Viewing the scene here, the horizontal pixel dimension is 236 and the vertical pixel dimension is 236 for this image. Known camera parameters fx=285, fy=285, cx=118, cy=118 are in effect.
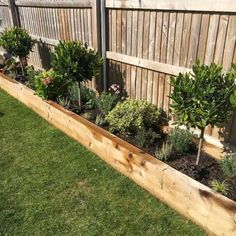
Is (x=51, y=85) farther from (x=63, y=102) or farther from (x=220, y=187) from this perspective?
(x=220, y=187)

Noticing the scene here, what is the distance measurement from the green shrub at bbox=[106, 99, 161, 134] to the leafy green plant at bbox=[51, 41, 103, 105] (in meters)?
0.93

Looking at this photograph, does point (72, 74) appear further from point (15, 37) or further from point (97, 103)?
point (15, 37)

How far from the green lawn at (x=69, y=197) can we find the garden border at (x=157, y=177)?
0.39 feet

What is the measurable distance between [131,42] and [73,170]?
2265 millimetres

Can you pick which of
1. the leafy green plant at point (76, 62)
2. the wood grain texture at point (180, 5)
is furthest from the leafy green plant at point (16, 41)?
the wood grain texture at point (180, 5)

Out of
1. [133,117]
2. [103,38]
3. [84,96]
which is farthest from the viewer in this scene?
[84,96]

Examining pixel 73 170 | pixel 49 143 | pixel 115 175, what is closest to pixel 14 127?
pixel 49 143

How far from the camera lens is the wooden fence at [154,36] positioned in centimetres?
350

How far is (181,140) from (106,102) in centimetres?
163

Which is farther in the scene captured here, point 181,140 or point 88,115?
point 88,115

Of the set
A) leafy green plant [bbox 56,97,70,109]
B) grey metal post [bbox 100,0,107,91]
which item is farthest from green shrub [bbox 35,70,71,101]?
grey metal post [bbox 100,0,107,91]

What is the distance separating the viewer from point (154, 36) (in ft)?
14.1

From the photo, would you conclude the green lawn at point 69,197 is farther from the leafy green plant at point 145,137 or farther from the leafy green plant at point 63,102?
the leafy green plant at point 63,102

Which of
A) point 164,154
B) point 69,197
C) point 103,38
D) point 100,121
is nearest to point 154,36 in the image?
point 103,38
